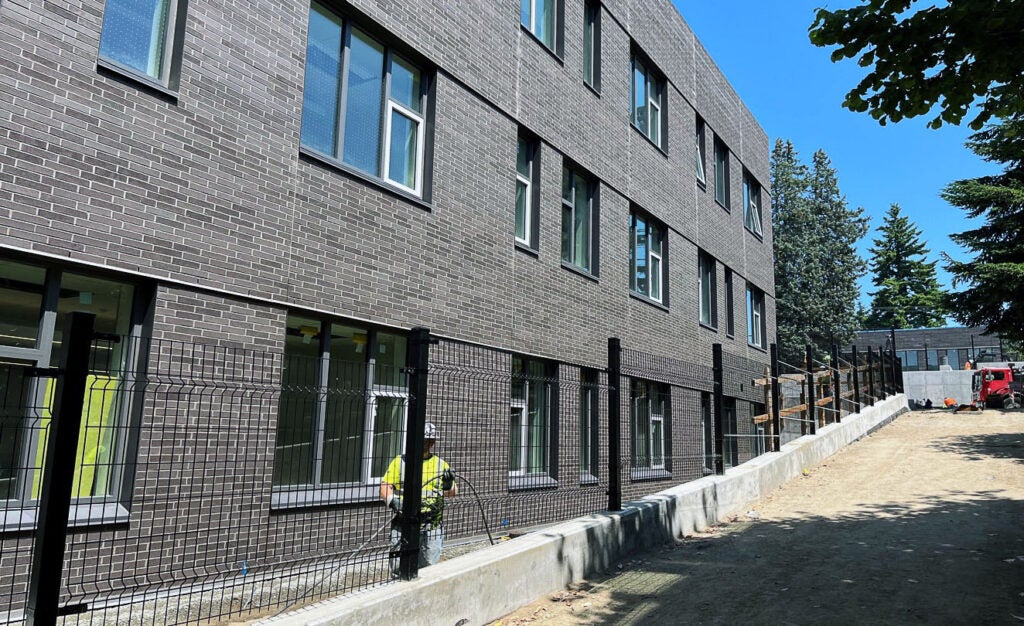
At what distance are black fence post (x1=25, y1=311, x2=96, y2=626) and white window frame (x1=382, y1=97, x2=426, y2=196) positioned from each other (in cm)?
562

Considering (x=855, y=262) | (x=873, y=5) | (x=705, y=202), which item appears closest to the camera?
(x=873, y=5)

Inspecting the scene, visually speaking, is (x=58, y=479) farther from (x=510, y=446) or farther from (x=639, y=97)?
(x=639, y=97)

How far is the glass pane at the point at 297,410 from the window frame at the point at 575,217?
18.6 feet

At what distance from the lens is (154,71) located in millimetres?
6750

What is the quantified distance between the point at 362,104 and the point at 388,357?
3163 mm

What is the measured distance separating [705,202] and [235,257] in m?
14.4

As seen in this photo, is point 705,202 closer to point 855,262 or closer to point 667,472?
point 667,472

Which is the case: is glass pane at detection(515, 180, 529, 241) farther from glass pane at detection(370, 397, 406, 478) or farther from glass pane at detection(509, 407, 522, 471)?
glass pane at detection(370, 397, 406, 478)

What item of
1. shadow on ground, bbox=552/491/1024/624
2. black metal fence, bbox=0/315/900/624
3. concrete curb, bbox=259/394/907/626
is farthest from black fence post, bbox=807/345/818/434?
shadow on ground, bbox=552/491/1024/624

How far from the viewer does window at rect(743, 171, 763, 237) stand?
22672 millimetres

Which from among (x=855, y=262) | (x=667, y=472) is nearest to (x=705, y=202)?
(x=667, y=472)

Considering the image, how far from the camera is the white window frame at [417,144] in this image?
29.8 ft

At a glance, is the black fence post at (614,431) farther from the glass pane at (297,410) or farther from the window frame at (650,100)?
the window frame at (650,100)

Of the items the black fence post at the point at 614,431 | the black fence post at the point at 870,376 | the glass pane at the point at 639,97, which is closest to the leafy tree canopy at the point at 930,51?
the black fence post at the point at 614,431
